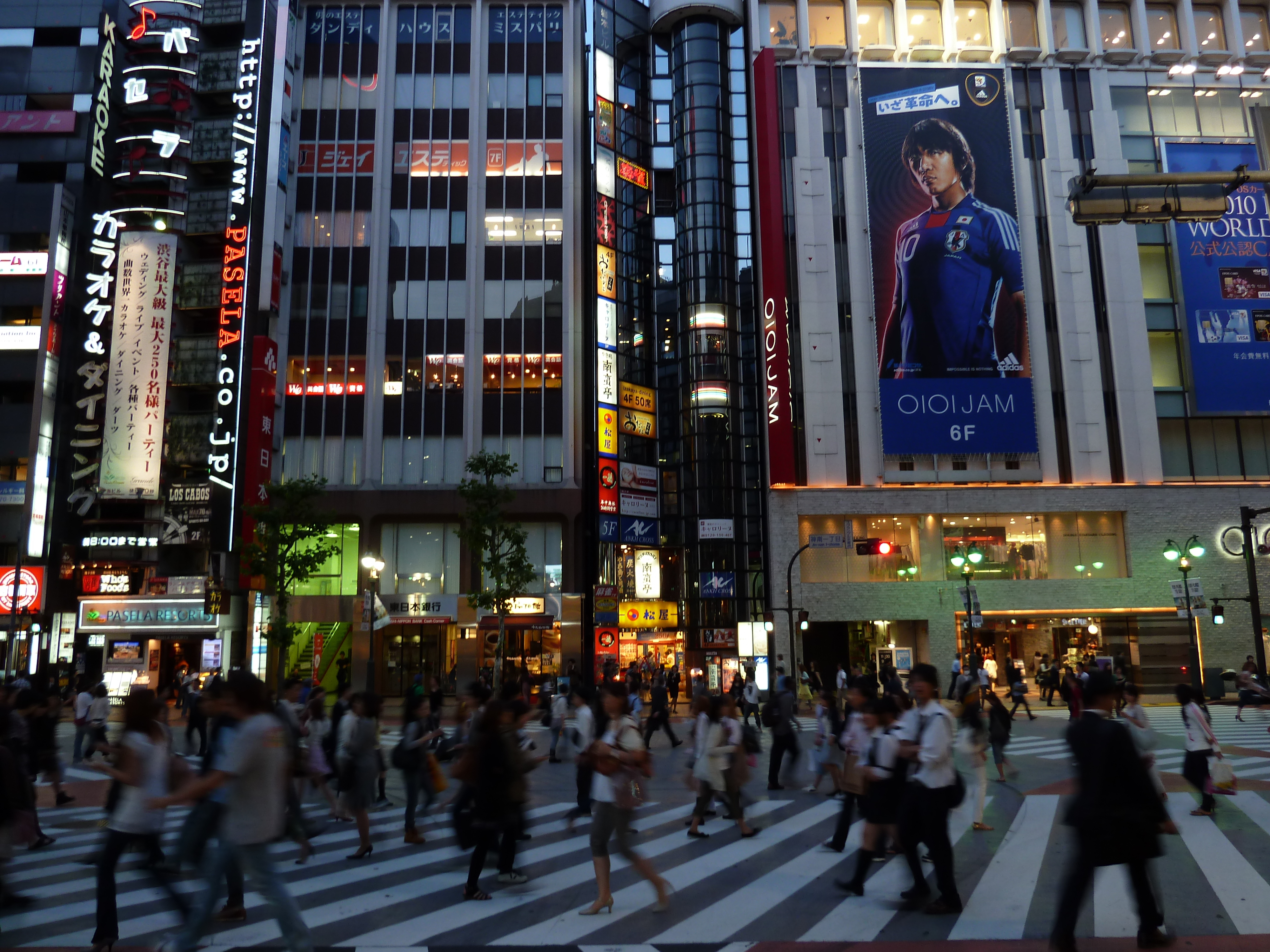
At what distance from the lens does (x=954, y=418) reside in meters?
42.2

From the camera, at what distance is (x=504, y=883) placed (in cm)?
927

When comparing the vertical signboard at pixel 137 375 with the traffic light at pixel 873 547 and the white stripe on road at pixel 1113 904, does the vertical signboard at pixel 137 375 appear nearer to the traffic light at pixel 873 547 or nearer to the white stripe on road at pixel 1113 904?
the traffic light at pixel 873 547

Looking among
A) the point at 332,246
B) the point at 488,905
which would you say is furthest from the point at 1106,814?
the point at 332,246

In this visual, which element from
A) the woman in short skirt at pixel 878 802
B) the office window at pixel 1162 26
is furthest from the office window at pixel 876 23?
the woman in short skirt at pixel 878 802

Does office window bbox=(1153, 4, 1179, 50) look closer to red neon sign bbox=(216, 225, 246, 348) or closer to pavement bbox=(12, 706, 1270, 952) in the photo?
red neon sign bbox=(216, 225, 246, 348)

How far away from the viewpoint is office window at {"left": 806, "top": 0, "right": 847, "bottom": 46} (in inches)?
1817

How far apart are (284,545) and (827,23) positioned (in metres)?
36.0

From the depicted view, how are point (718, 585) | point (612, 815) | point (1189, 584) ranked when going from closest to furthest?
point (612, 815) < point (1189, 584) < point (718, 585)

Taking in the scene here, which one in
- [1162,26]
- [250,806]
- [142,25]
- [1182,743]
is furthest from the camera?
[1162,26]

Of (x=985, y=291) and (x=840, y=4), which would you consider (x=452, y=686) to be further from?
(x=840, y=4)

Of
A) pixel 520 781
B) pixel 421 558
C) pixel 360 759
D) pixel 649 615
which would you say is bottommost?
pixel 360 759

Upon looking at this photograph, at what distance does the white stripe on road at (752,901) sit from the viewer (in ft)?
24.7

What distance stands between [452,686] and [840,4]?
3843 cm

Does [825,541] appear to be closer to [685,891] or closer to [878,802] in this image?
[878,802]
